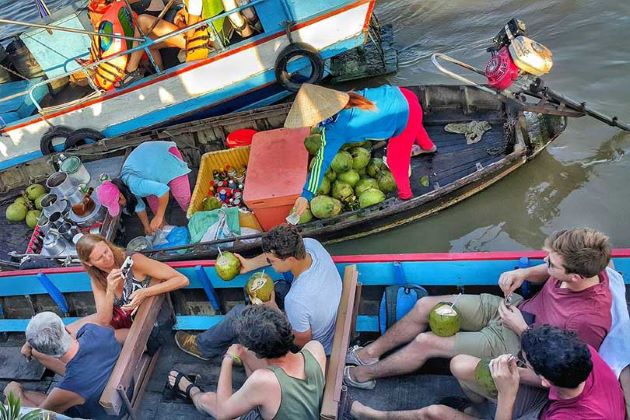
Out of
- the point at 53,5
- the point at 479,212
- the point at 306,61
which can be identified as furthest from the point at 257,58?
the point at 53,5

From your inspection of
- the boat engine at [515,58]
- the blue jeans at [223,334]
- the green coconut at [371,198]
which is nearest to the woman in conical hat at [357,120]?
the green coconut at [371,198]

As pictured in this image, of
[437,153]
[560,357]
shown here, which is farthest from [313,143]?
[560,357]

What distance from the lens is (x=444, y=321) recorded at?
3482mm

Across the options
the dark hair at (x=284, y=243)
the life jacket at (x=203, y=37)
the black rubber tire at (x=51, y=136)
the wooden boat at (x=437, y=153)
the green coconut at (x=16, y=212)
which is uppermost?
the life jacket at (x=203, y=37)

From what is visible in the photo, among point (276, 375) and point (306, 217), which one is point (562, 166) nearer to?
point (306, 217)

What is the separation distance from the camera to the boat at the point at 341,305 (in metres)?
3.72

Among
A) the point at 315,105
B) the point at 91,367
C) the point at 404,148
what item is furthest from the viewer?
the point at 404,148

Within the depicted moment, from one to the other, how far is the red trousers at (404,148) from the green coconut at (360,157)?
403mm

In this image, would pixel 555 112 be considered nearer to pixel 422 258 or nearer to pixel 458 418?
pixel 422 258

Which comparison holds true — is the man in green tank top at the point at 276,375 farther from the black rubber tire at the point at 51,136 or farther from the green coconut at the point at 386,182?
the black rubber tire at the point at 51,136

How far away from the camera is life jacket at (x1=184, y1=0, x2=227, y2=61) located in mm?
6582

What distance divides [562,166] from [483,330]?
3727 mm

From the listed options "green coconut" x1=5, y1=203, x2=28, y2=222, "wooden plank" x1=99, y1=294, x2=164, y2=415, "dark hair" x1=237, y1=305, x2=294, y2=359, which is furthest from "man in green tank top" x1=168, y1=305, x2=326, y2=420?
"green coconut" x1=5, y1=203, x2=28, y2=222

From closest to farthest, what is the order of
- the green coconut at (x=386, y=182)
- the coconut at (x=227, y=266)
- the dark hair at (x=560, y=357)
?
the dark hair at (x=560, y=357)
the coconut at (x=227, y=266)
the green coconut at (x=386, y=182)
